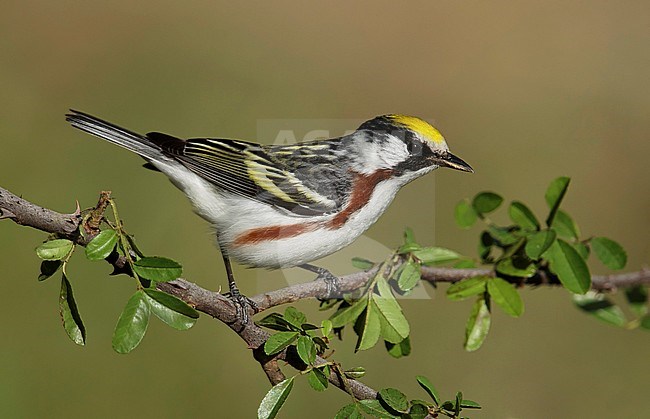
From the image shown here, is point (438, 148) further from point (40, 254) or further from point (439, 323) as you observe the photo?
point (439, 323)

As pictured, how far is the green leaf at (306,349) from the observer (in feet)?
5.78

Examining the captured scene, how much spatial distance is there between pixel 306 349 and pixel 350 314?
406 mm

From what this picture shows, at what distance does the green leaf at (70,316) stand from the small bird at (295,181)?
1005 mm

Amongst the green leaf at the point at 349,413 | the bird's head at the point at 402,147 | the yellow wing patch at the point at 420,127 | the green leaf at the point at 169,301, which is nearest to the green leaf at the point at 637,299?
the bird's head at the point at 402,147

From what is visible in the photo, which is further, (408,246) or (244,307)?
(408,246)

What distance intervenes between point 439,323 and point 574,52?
471 cm

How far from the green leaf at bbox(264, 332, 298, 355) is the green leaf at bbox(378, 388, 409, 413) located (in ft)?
0.83

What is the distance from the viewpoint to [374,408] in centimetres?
178

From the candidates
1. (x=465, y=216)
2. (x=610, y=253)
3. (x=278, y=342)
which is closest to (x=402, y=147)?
(x=465, y=216)

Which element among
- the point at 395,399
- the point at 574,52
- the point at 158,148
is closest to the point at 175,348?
the point at 158,148

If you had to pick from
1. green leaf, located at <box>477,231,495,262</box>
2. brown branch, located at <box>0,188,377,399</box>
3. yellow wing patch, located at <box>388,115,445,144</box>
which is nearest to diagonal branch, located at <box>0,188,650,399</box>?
brown branch, located at <box>0,188,377,399</box>

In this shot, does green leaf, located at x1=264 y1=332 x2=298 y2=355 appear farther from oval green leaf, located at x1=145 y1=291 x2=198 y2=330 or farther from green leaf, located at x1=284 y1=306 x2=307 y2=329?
oval green leaf, located at x1=145 y1=291 x2=198 y2=330

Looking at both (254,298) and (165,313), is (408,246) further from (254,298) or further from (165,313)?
(165,313)

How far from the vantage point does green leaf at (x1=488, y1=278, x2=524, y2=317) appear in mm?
2412
